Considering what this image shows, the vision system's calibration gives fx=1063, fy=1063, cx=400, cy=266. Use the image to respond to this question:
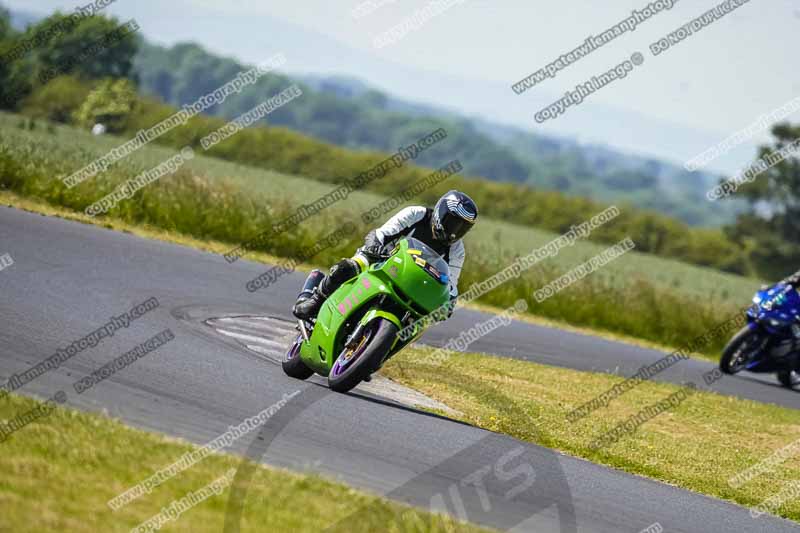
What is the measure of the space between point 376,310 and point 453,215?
3.47ft

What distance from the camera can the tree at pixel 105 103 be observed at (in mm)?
48500

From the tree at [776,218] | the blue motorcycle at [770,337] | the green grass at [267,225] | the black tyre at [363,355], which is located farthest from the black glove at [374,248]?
the tree at [776,218]

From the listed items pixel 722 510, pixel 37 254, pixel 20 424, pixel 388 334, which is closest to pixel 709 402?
pixel 722 510

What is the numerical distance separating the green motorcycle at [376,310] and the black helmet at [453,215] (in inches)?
11.1

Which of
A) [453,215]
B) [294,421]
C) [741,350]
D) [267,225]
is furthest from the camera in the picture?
[267,225]

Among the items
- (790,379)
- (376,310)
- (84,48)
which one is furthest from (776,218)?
(376,310)

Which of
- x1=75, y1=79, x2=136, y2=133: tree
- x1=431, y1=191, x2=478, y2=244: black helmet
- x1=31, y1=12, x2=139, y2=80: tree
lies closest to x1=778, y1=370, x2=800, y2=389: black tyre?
x1=431, y1=191, x2=478, y2=244: black helmet

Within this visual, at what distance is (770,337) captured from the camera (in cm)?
1742

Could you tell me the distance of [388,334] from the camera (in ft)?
28.2

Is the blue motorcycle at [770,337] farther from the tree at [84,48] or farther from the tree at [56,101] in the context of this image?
the tree at [84,48]

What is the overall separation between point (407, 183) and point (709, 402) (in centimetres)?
4633

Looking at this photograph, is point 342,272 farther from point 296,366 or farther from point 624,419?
point 624,419

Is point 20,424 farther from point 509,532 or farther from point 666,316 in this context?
point 666,316

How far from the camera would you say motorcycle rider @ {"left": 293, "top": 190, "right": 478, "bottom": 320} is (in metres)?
9.08
